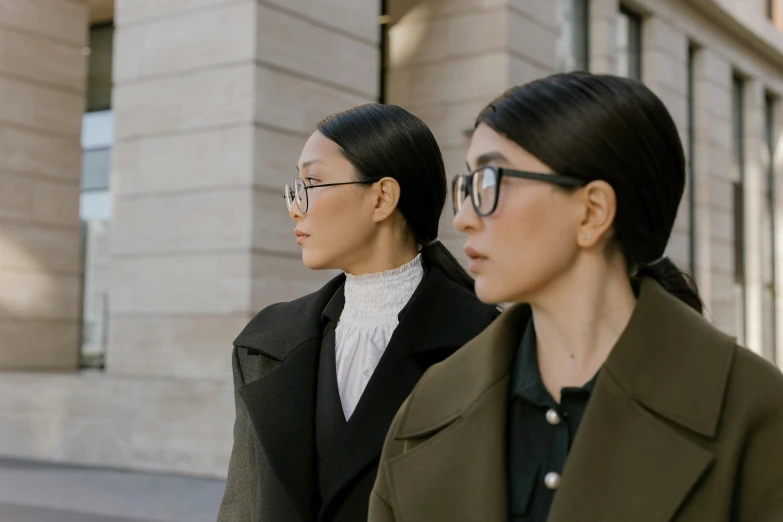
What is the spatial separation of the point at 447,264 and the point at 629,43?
16366mm

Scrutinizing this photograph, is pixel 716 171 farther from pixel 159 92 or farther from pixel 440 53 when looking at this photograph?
pixel 159 92

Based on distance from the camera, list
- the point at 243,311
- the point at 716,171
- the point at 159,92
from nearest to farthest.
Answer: the point at 243,311
the point at 159,92
the point at 716,171

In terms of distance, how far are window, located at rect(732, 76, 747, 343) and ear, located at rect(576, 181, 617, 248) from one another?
22064 millimetres

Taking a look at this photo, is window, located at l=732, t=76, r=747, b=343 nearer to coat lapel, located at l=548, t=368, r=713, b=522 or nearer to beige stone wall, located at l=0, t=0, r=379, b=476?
beige stone wall, located at l=0, t=0, r=379, b=476

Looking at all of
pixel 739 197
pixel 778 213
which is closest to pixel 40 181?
pixel 739 197

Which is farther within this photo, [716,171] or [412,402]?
[716,171]

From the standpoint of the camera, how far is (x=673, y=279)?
6.34 feet

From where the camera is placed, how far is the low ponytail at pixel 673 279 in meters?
1.89

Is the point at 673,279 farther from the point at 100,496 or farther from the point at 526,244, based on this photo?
the point at 100,496

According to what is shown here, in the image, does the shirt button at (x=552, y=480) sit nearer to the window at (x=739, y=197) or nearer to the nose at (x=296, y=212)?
the nose at (x=296, y=212)

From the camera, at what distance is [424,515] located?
186 cm

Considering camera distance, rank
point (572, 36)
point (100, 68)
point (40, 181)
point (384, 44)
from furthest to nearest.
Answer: point (100, 68), point (572, 36), point (384, 44), point (40, 181)

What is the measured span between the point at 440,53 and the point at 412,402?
12.9 meters

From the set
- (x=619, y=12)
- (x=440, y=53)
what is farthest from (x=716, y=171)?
(x=440, y=53)
